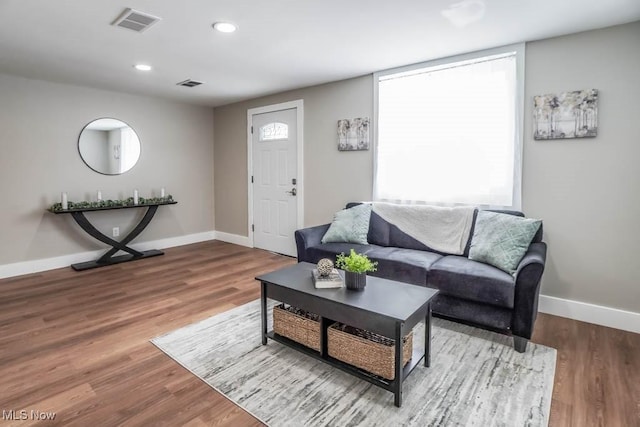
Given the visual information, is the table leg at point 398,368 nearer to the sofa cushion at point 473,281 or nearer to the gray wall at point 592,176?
the sofa cushion at point 473,281

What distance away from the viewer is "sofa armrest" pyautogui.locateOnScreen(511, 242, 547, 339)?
2.23m

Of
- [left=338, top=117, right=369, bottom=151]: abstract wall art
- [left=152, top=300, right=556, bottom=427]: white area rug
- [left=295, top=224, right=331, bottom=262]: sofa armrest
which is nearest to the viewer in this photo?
[left=152, top=300, right=556, bottom=427]: white area rug

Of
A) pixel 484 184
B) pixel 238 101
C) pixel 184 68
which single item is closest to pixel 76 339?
pixel 184 68

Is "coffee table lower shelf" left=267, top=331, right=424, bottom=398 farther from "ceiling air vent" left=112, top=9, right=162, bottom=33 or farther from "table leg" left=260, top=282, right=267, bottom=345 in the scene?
"ceiling air vent" left=112, top=9, right=162, bottom=33

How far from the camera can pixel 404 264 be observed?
114 inches

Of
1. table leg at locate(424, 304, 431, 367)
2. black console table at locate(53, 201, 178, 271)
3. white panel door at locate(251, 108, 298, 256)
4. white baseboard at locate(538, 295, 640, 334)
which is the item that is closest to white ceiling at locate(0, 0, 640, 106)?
white panel door at locate(251, 108, 298, 256)

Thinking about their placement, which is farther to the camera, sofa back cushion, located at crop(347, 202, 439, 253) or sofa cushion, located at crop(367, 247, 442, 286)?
sofa back cushion, located at crop(347, 202, 439, 253)

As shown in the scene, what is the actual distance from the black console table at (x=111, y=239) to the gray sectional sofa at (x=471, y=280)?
282cm

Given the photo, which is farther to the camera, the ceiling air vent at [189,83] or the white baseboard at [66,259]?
the ceiling air vent at [189,83]

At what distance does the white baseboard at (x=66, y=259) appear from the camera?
4047mm

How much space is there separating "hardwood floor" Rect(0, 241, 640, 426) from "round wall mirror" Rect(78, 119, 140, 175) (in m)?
1.59

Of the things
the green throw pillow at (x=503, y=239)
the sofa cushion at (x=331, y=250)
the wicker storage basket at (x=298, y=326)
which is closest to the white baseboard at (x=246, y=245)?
the green throw pillow at (x=503, y=239)

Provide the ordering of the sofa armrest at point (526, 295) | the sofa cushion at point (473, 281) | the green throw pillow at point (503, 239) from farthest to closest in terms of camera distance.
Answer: the green throw pillow at point (503, 239) → the sofa cushion at point (473, 281) → the sofa armrest at point (526, 295)

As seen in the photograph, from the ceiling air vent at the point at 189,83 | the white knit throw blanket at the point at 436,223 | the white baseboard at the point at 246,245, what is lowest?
the white baseboard at the point at 246,245
